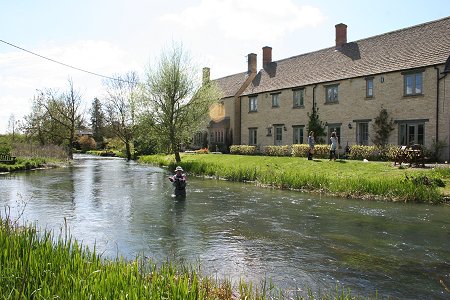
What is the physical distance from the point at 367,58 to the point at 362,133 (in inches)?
253

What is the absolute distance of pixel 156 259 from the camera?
8.95m

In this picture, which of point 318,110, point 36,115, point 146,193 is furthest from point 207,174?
point 36,115

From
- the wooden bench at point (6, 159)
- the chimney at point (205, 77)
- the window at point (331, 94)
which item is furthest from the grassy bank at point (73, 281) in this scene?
the chimney at point (205, 77)

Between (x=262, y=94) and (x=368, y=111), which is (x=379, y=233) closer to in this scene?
(x=368, y=111)

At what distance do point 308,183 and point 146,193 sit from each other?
8.75m

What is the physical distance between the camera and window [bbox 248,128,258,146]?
43519 mm

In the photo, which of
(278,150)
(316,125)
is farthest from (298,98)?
(278,150)

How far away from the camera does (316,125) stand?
3494 centimetres

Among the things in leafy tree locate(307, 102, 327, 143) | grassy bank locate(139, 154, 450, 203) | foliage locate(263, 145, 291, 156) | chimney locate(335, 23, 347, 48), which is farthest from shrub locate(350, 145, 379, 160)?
chimney locate(335, 23, 347, 48)

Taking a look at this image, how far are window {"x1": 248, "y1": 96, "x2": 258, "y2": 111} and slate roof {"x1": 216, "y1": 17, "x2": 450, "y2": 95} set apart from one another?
85cm

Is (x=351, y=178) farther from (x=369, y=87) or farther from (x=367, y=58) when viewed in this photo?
(x=367, y=58)

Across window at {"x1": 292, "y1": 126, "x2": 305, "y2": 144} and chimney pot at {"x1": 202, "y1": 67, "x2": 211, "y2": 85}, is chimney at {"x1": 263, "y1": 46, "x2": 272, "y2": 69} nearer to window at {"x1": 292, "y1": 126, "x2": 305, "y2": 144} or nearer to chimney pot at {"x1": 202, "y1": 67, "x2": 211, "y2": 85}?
chimney pot at {"x1": 202, "y1": 67, "x2": 211, "y2": 85}

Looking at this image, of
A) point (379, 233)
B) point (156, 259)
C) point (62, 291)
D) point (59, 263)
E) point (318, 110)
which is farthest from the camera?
point (318, 110)

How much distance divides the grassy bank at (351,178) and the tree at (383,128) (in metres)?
5.62
